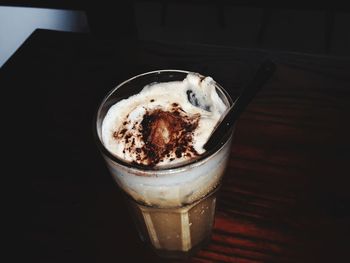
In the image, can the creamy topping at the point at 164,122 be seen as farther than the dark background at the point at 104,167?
No

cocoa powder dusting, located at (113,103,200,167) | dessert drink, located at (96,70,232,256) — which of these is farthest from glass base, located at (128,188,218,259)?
cocoa powder dusting, located at (113,103,200,167)

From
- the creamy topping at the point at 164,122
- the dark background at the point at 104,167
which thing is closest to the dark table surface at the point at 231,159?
the dark background at the point at 104,167

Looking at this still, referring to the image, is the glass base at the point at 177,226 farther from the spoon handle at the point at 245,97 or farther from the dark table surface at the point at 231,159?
the spoon handle at the point at 245,97

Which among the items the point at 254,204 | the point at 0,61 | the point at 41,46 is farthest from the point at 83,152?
the point at 0,61

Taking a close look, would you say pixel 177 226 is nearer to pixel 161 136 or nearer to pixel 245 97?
pixel 161 136

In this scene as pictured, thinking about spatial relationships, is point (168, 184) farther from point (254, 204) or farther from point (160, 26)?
point (160, 26)

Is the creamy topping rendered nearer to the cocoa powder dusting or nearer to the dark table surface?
the cocoa powder dusting
